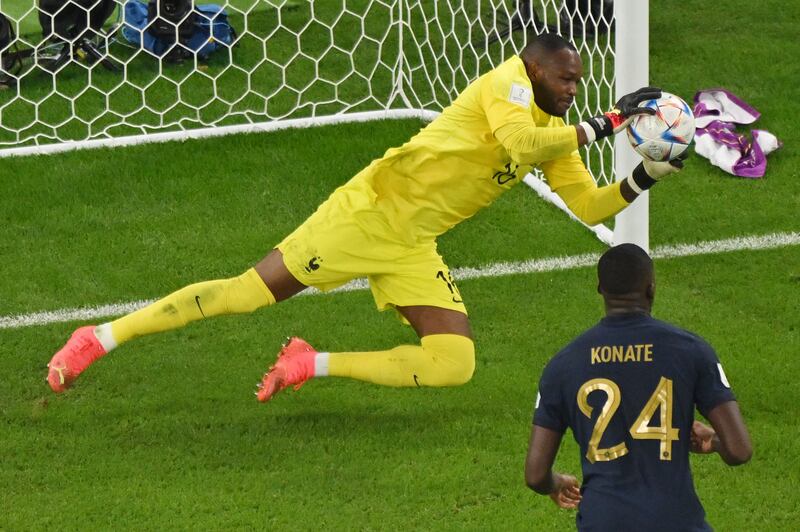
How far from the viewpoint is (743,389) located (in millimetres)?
6363

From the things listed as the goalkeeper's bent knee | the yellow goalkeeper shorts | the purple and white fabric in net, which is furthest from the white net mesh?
the goalkeeper's bent knee

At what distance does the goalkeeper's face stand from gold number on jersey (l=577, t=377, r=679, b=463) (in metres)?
1.96

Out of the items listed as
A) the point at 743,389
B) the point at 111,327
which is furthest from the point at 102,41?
the point at 743,389

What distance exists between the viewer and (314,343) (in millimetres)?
7016

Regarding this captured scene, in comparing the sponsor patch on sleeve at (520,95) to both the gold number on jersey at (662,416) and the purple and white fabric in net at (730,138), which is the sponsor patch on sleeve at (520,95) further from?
the purple and white fabric in net at (730,138)

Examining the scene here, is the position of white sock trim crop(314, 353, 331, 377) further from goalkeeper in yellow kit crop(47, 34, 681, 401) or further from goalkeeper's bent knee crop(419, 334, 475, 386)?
goalkeeper's bent knee crop(419, 334, 475, 386)

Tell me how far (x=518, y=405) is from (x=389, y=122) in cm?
346

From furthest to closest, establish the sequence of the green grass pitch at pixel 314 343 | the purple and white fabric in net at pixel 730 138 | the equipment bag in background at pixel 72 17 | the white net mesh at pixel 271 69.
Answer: the equipment bag in background at pixel 72 17 → the white net mesh at pixel 271 69 → the purple and white fabric in net at pixel 730 138 → the green grass pitch at pixel 314 343

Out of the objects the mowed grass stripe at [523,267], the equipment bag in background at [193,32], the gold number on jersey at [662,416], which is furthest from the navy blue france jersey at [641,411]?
the equipment bag in background at [193,32]

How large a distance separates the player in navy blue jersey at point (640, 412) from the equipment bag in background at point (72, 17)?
21.0ft

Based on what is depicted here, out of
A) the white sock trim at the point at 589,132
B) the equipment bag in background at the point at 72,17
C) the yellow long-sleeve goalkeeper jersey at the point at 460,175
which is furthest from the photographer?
the equipment bag in background at the point at 72,17

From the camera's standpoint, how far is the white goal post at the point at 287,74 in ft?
30.4

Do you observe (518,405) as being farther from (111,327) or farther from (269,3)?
(269,3)

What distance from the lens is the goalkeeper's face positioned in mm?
5535
